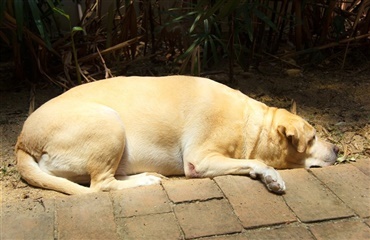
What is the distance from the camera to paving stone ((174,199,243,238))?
2678mm

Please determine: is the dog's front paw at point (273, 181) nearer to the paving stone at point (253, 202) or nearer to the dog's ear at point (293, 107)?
the paving stone at point (253, 202)

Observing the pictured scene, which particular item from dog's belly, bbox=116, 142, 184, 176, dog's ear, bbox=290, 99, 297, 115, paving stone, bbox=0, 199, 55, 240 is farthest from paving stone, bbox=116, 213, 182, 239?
dog's ear, bbox=290, 99, 297, 115

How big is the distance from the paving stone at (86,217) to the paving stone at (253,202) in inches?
28.6

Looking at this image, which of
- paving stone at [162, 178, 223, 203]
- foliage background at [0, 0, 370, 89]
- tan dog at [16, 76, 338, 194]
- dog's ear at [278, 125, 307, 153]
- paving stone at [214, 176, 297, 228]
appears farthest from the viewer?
foliage background at [0, 0, 370, 89]

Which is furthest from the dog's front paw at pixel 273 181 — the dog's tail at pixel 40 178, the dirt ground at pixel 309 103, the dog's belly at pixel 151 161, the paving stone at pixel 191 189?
the dog's tail at pixel 40 178

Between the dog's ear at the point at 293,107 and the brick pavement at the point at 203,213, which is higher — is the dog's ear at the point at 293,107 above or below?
below

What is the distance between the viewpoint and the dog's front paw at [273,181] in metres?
3.05

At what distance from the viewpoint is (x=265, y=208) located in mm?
2906

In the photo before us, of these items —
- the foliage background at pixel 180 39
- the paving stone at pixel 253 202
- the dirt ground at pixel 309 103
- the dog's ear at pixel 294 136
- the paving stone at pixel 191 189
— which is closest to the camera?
the paving stone at pixel 253 202

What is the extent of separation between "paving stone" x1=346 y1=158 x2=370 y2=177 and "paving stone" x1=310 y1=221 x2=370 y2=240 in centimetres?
66

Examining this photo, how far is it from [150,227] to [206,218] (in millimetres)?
325

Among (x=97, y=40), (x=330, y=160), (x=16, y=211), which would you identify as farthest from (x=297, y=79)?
(x=16, y=211)

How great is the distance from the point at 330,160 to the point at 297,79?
5.71 feet

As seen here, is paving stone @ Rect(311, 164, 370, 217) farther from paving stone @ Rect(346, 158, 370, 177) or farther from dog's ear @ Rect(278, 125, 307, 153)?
dog's ear @ Rect(278, 125, 307, 153)
